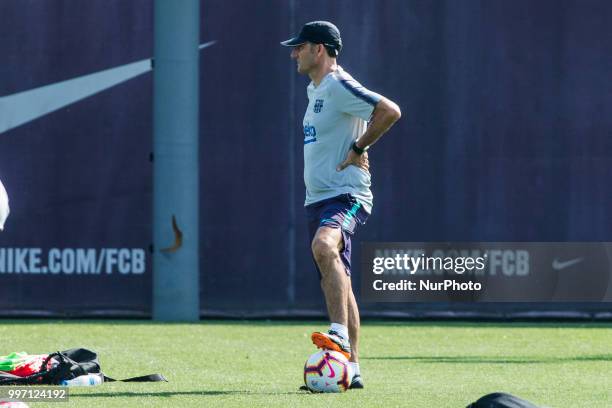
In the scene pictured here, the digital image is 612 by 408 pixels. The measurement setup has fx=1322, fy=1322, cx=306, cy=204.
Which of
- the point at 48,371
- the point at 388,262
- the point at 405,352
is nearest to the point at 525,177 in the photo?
the point at 388,262

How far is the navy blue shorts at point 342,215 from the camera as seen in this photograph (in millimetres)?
7703

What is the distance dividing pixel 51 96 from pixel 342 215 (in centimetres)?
610

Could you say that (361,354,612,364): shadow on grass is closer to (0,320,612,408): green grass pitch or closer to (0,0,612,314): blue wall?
(0,320,612,408): green grass pitch

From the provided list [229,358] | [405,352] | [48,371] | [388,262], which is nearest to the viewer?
[48,371]

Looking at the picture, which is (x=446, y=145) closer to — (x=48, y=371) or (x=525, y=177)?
(x=525, y=177)

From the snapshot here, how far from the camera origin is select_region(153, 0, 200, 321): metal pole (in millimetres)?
12680

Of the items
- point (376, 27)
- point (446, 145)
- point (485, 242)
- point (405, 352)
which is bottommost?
point (405, 352)

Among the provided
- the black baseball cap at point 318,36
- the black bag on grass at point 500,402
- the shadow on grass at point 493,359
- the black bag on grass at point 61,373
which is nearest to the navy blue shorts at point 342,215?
the black baseball cap at point 318,36

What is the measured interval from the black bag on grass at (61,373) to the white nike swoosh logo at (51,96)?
5589mm

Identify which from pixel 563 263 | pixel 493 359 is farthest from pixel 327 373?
pixel 563 263

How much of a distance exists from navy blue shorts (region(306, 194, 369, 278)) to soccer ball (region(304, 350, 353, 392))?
61cm

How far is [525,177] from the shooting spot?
12812mm

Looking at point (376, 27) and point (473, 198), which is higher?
point (376, 27)

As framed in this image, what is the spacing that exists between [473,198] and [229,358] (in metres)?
4.15
